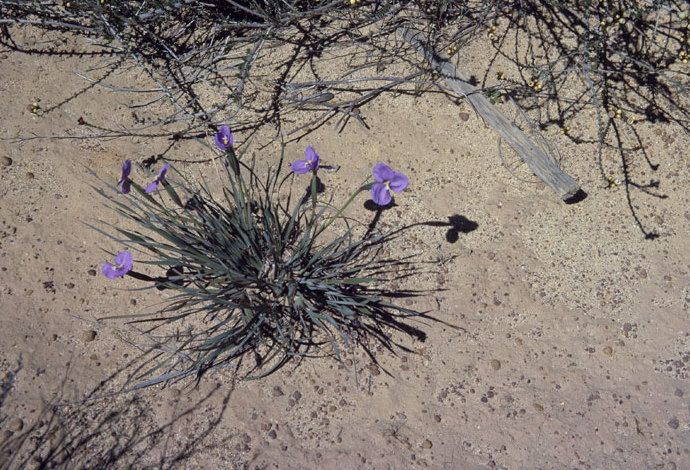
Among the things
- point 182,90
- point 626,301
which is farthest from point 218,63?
point 626,301

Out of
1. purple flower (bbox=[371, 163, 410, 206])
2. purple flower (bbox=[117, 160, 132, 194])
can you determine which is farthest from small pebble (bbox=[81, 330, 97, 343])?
purple flower (bbox=[371, 163, 410, 206])

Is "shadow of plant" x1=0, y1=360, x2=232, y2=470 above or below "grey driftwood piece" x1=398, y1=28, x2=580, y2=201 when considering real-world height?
below

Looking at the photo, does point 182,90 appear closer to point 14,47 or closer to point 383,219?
point 14,47

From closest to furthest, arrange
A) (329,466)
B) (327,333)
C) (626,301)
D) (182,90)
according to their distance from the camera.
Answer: (329,466) < (327,333) < (626,301) < (182,90)

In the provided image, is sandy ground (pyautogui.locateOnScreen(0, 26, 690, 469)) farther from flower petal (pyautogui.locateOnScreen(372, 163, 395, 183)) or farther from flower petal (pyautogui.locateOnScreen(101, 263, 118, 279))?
flower petal (pyautogui.locateOnScreen(372, 163, 395, 183))

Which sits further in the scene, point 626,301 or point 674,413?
point 626,301

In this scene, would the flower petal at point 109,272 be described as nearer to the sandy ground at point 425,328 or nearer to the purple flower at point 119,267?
→ the purple flower at point 119,267

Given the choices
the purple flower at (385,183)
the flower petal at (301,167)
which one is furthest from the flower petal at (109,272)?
the purple flower at (385,183)
